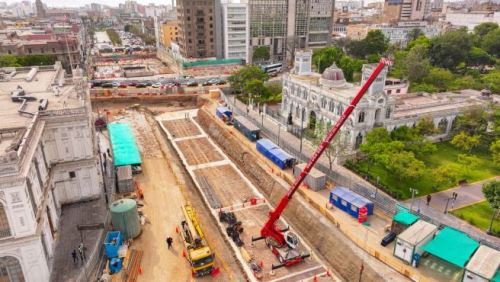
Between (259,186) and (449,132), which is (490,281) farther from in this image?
(449,132)

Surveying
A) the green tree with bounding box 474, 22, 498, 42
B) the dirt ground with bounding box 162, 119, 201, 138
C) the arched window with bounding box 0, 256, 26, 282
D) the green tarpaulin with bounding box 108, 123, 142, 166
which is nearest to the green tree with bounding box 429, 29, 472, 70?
the green tree with bounding box 474, 22, 498, 42

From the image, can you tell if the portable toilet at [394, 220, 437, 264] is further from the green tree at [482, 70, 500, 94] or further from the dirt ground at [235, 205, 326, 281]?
the green tree at [482, 70, 500, 94]

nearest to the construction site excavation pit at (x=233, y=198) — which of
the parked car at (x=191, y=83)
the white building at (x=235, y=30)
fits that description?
the parked car at (x=191, y=83)

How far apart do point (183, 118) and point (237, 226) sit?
142 ft

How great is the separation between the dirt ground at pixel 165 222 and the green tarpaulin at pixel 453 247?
17.5 metres

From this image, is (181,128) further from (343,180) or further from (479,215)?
(479,215)

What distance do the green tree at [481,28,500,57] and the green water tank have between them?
117 m

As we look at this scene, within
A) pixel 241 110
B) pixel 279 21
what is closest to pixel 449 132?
pixel 241 110

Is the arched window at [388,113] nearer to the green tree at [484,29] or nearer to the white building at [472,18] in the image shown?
the green tree at [484,29]

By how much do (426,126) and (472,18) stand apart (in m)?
159

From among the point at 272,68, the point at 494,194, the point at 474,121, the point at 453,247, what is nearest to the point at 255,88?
the point at 272,68

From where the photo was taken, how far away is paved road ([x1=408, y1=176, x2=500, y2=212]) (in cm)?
3931

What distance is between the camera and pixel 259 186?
159ft

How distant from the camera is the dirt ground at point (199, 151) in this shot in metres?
56.3
